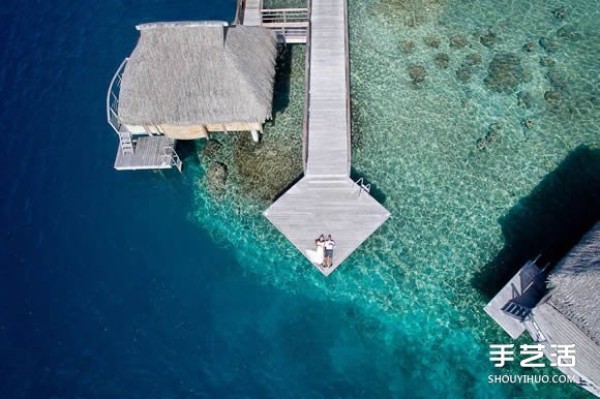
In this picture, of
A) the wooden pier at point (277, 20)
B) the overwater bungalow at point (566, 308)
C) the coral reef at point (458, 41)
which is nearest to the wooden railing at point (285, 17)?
the wooden pier at point (277, 20)

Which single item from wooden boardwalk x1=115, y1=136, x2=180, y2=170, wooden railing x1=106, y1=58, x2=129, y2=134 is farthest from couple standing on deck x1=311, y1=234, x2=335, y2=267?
wooden railing x1=106, y1=58, x2=129, y2=134

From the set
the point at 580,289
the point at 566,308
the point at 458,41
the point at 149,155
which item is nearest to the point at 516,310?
the point at 566,308

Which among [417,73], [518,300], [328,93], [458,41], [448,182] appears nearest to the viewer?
[518,300]

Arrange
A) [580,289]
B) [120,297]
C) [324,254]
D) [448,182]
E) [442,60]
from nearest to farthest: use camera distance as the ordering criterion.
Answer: [580,289], [324,254], [120,297], [448,182], [442,60]

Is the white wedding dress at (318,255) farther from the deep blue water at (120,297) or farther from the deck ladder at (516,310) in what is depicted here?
the deck ladder at (516,310)

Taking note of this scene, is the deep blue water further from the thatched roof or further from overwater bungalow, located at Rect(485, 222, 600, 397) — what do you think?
overwater bungalow, located at Rect(485, 222, 600, 397)

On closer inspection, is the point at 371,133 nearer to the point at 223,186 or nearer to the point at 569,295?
the point at 223,186

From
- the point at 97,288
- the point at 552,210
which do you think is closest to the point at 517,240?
the point at 552,210

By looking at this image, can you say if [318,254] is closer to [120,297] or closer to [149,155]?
[120,297]
